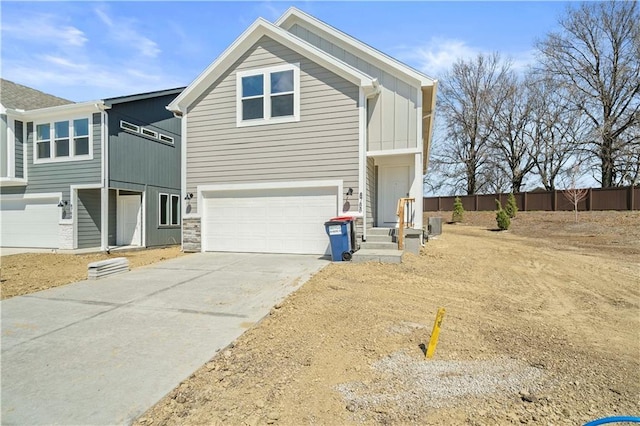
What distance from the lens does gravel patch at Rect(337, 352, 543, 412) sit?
8.93ft

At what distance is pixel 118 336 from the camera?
410cm

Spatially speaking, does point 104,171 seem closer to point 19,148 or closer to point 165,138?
point 165,138

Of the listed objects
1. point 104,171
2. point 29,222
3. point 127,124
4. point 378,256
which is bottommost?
point 378,256

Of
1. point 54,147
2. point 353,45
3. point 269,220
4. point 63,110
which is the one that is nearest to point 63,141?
point 54,147

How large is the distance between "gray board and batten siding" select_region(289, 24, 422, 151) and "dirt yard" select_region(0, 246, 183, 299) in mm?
7729

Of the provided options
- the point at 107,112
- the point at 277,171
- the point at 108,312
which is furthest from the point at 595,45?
the point at 108,312

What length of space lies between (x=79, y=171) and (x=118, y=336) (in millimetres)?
11538

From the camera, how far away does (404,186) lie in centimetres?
1102

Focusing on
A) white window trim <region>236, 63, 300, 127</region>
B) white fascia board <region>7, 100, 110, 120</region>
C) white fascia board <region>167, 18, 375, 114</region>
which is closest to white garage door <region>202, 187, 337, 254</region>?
white window trim <region>236, 63, 300, 127</region>

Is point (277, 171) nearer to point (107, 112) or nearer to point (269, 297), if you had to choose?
point (269, 297)

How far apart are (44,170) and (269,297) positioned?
13.2 m

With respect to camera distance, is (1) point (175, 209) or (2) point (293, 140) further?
(1) point (175, 209)

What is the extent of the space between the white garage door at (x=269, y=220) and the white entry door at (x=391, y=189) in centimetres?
240

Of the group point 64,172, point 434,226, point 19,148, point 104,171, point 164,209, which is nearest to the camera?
point 104,171
